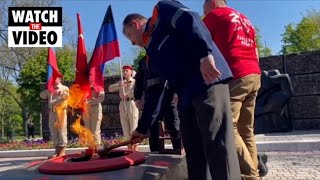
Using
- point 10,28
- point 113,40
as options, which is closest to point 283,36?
point 10,28

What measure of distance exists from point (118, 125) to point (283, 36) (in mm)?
30771

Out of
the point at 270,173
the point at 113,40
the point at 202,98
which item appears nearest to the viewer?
the point at 202,98

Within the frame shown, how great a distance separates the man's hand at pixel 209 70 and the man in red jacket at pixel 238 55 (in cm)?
103

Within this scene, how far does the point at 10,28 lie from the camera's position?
603 inches

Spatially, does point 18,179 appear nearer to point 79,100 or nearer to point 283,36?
point 79,100

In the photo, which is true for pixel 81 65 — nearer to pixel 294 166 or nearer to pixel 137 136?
pixel 294 166

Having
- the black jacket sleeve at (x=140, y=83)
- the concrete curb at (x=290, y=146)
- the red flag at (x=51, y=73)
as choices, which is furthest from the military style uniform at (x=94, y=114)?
the concrete curb at (x=290, y=146)

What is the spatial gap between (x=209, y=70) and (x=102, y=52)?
5.82 m

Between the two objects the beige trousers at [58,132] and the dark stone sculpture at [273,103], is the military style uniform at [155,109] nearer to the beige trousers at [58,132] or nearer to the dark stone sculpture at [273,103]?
the beige trousers at [58,132]

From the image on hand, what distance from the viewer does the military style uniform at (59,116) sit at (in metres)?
7.52

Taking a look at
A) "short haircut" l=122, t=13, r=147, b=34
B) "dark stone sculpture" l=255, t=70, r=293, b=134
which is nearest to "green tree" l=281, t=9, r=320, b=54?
"dark stone sculpture" l=255, t=70, r=293, b=134

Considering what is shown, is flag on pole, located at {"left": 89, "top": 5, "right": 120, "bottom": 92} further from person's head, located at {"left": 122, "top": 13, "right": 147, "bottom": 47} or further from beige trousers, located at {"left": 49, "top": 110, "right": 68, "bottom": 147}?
person's head, located at {"left": 122, "top": 13, "right": 147, "bottom": 47}

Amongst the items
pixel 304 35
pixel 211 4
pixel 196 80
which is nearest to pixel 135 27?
pixel 196 80

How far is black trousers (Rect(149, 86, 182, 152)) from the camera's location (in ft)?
10.8
